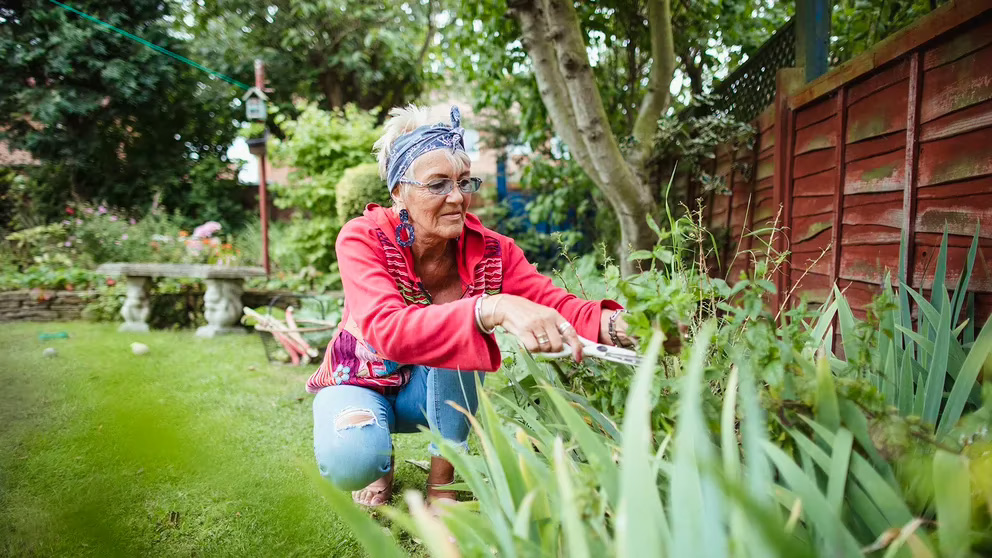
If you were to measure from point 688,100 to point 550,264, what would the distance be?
263 centimetres

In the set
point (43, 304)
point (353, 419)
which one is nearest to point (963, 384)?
point (353, 419)

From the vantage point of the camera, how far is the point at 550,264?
8.02 metres

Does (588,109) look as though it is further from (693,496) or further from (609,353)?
(693,496)

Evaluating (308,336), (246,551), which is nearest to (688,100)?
(308,336)

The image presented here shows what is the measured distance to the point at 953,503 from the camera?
0.81 metres

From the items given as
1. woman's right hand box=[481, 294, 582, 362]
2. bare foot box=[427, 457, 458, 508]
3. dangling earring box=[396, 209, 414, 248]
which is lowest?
bare foot box=[427, 457, 458, 508]

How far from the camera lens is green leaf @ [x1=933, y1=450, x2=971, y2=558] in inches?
31.2

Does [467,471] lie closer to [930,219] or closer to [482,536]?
[482,536]

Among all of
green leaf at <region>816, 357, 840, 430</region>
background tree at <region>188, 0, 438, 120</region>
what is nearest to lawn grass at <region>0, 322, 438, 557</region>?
green leaf at <region>816, 357, 840, 430</region>

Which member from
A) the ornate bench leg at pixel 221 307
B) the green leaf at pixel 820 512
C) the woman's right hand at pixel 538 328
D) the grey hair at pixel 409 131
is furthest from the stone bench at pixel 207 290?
the green leaf at pixel 820 512

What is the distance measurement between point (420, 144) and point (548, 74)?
2771 millimetres

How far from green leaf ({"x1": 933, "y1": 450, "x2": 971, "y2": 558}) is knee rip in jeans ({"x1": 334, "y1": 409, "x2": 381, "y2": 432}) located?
1454 millimetres

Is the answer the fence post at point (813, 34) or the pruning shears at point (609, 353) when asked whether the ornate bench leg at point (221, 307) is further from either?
the pruning shears at point (609, 353)

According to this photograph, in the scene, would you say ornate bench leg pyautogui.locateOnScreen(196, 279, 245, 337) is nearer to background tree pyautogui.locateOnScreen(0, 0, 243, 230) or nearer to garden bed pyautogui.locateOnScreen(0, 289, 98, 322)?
garden bed pyautogui.locateOnScreen(0, 289, 98, 322)
